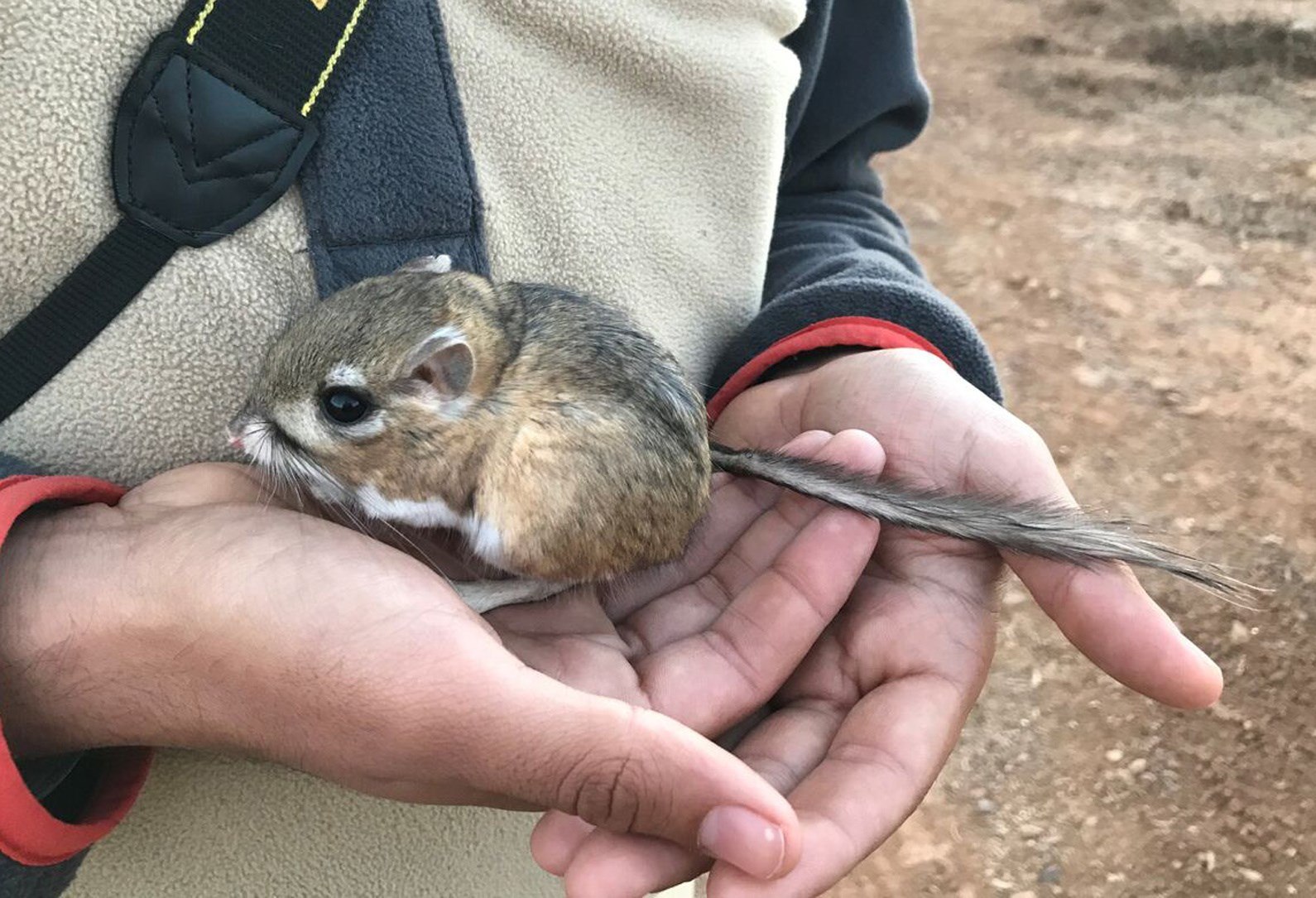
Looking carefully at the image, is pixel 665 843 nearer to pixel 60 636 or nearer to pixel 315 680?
pixel 315 680

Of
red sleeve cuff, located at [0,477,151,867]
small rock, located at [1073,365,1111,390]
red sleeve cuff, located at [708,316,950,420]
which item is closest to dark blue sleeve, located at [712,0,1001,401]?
red sleeve cuff, located at [708,316,950,420]

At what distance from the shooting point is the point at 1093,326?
425cm

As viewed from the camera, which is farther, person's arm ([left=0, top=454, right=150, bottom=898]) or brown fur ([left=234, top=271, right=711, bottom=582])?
brown fur ([left=234, top=271, right=711, bottom=582])

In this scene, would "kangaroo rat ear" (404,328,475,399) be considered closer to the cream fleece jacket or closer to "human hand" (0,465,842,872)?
the cream fleece jacket

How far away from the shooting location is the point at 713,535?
164 centimetres

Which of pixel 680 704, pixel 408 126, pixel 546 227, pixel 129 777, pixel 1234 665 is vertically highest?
pixel 408 126

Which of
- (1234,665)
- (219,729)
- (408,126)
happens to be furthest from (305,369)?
(1234,665)

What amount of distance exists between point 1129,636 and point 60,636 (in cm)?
120

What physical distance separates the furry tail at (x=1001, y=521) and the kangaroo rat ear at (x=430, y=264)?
0.52 meters

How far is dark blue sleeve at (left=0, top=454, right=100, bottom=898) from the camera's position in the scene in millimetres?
1108

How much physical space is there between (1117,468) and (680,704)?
2.80m

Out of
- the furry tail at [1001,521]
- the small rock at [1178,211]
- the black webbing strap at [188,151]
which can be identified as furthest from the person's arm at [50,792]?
the small rock at [1178,211]

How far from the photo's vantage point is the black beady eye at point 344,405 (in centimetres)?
150

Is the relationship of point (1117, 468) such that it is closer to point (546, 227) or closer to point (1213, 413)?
point (1213, 413)
